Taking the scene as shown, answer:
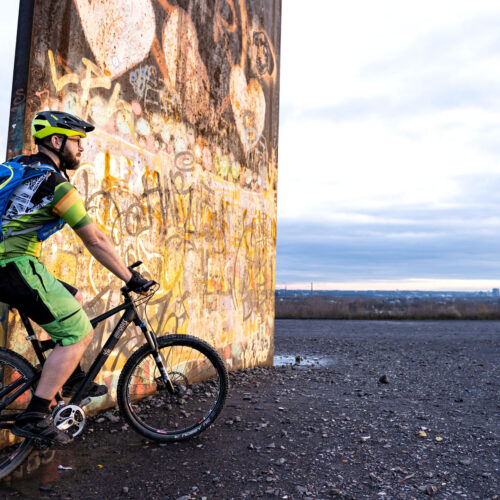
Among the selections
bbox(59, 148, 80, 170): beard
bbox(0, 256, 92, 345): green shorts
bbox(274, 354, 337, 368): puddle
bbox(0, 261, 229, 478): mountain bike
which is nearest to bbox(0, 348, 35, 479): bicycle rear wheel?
bbox(0, 261, 229, 478): mountain bike

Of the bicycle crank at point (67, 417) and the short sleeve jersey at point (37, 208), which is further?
the bicycle crank at point (67, 417)

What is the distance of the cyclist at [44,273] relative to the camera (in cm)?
286

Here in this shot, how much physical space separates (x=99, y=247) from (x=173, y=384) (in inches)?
56.0

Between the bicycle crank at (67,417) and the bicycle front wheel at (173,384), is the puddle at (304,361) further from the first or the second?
the bicycle crank at (67,417)

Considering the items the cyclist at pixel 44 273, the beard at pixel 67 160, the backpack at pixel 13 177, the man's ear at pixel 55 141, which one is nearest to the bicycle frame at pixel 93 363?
the cyclist at pixel 44 273

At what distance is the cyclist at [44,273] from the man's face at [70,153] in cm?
11

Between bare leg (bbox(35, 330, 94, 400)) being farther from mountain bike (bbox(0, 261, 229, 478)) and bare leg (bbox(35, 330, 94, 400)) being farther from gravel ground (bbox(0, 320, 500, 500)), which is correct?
gravel ground (bbox(0, 320, 500, 500))

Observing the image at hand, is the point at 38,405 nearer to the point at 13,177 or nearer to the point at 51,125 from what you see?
the point at 13,177

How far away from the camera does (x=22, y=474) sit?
309 cm

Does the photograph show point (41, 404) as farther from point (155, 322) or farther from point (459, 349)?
point (459, 349)

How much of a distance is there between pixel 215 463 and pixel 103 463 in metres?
0.81

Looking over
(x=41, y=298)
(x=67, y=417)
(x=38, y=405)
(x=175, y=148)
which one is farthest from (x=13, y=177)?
(x=175, y=148)

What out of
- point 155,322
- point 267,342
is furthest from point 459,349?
point 155,322

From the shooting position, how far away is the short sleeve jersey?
285 centimetres
